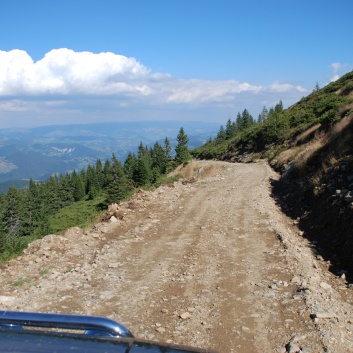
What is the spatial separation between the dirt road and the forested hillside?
140 ft

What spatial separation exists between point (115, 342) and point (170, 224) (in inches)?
411

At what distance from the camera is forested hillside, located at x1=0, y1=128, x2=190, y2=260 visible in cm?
6762

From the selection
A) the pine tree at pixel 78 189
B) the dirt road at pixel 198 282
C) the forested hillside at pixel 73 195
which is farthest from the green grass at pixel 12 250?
the pine tree at pixel 78 189

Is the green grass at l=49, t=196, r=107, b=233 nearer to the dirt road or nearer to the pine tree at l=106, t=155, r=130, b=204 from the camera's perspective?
the pine tree at l=106, t=155, r=130, b=204

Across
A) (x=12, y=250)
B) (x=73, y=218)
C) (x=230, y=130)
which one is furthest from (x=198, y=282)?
(x=230, y=130)

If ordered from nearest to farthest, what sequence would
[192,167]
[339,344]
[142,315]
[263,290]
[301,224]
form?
[339,344]
[142,315]
[263,290]
[301,224]
[192,167]

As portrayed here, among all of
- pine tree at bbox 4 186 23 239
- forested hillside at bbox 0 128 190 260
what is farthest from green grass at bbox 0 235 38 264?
pine tree at bbox 4 186 23 239

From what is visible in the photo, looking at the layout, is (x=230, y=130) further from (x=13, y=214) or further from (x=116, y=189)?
(x=13, y=214)

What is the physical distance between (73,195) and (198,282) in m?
112

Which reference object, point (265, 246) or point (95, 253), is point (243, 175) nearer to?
point (265, 246)

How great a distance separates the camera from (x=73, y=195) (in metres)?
113

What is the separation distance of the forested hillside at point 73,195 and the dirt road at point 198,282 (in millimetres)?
42548

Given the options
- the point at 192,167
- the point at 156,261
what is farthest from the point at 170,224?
the point at 192,167

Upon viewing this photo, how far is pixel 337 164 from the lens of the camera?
1339 centimetres
